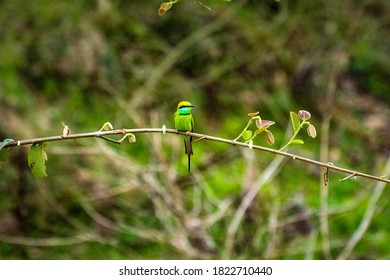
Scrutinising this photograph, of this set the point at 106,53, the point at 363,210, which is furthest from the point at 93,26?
the point at 363,210

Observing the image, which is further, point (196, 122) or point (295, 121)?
point (196, 122)

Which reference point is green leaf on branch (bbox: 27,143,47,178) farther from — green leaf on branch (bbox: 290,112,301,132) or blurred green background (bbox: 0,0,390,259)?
blurred green background (bbox: 0,0,390,259)

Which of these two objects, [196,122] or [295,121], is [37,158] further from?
[196,122]

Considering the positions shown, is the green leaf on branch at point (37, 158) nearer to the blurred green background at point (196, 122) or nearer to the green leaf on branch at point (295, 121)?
the green leaf on branch at point (295, 121)

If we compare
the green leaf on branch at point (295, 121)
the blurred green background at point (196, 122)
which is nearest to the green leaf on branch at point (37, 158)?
the green leaf on branch at point (295, 121)

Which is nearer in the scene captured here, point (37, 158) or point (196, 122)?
point (37, 158)

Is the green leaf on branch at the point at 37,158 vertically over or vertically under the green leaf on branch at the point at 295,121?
under

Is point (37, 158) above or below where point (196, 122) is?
below

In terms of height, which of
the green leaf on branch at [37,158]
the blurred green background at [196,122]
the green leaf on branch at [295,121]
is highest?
the blurred green background at [196,122]

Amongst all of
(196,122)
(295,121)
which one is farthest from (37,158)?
(196,122)
